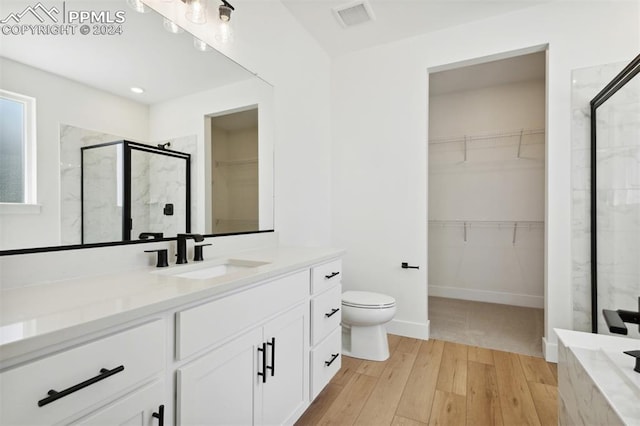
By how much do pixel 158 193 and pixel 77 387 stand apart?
96 centimetres

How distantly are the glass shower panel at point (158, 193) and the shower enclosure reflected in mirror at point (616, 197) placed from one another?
2.57 meters

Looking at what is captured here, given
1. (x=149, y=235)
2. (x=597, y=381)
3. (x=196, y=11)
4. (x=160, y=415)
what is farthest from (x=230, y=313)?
(x=196, y=11)

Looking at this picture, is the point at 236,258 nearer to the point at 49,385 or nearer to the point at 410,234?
the point at 49,385

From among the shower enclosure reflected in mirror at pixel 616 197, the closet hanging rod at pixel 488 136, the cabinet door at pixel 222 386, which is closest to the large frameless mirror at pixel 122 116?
the cabinet door at pixel 222 386

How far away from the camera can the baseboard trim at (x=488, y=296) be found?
354 centimetres

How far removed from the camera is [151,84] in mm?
1403

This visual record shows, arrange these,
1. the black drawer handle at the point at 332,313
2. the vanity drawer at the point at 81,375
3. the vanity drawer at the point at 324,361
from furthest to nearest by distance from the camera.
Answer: the black drawer handle at the point at 332,313 → the vanity drawer at the point at 324,361 → the vanity drawer at the point at 81,375

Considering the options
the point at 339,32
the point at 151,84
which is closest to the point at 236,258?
the point at 151,84

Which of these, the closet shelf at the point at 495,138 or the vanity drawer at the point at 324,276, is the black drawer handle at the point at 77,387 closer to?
the vanity drawer at the point at 324,276

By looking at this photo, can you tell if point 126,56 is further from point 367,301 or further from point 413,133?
point 413,133

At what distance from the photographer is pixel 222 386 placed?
1037mm

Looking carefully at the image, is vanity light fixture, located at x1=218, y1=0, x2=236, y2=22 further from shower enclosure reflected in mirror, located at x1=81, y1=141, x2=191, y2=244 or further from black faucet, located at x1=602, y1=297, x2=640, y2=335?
black faucet, located at x1=602, y1=297, x2=640, y2=335

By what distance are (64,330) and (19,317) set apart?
0.56 ft

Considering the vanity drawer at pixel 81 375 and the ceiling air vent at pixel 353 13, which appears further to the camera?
the ceiling air vent at pixel 353 13
